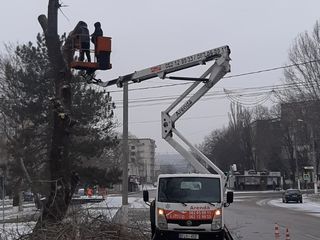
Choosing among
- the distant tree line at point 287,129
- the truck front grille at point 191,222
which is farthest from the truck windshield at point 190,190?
the distant tree line at point 287,129

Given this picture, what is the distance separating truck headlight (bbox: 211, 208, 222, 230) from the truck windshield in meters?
0.31

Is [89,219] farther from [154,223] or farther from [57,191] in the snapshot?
[154,223]

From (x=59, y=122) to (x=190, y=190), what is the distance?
4.11 meters

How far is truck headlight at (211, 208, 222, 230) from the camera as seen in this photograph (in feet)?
50.8

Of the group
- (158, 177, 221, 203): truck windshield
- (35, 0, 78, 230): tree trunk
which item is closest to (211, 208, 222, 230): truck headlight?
(158, 177, 221, 203): truck windshield

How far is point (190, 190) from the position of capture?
15.9 m

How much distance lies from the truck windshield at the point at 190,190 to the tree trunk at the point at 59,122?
2.64 meters

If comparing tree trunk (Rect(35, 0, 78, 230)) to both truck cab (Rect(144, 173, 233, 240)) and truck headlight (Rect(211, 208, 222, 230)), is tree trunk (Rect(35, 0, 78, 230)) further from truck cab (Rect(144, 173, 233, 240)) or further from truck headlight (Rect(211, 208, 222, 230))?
truck headlight (Rect(211, 208, 222, 230))

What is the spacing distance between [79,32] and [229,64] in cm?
491

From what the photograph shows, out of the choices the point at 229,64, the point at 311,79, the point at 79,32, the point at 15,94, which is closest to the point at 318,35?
the point at 311,79

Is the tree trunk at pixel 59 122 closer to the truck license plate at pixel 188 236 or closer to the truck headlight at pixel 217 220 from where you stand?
the truck license plate at pixel 188 236

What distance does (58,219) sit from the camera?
536 inches

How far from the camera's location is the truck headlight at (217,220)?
1548 cm

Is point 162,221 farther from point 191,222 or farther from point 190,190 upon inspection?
point 190,190
